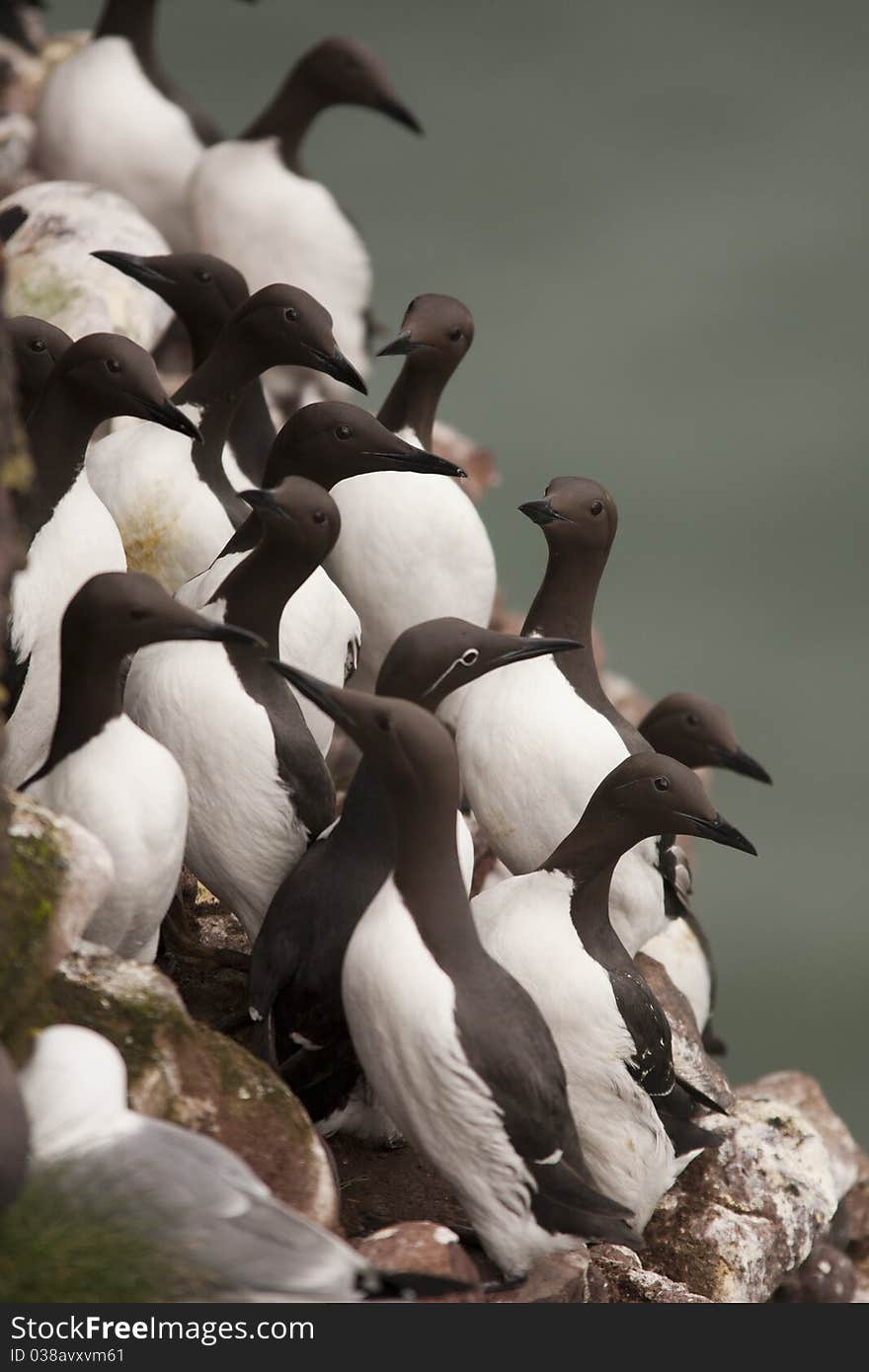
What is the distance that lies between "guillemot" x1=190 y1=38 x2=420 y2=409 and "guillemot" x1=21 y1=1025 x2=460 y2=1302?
20.2ft

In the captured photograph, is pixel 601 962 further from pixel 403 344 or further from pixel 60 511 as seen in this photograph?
pixel 403 344

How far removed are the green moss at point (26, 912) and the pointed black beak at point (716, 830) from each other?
195 cm

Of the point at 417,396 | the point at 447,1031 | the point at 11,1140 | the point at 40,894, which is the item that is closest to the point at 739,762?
the point at 417,396

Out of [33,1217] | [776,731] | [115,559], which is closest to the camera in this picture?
[33,1217]

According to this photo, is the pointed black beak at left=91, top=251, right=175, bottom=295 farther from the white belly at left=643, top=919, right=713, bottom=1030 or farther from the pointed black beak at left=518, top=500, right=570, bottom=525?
the white belly at left=643, top=919, right=713, bottom=1030

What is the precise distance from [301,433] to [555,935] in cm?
188

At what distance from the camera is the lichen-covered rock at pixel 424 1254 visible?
5.04 metres

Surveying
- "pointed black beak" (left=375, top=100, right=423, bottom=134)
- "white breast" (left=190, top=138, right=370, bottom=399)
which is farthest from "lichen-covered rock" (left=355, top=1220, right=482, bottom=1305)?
"pointed black beak" (left=375, top=100, right=423, bottom=134)

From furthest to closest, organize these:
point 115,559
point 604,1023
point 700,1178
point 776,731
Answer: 1. point 776,731
2. point 700,1178
3. point 115,559
4. point 604,1023

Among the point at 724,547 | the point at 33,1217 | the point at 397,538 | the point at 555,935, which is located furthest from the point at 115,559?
the point at 724,547

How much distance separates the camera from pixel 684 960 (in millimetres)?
8125

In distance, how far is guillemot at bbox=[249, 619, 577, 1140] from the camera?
18.7ft

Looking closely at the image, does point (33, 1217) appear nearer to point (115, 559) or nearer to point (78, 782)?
point (78, 782)

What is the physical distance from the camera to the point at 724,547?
17.9 metres
